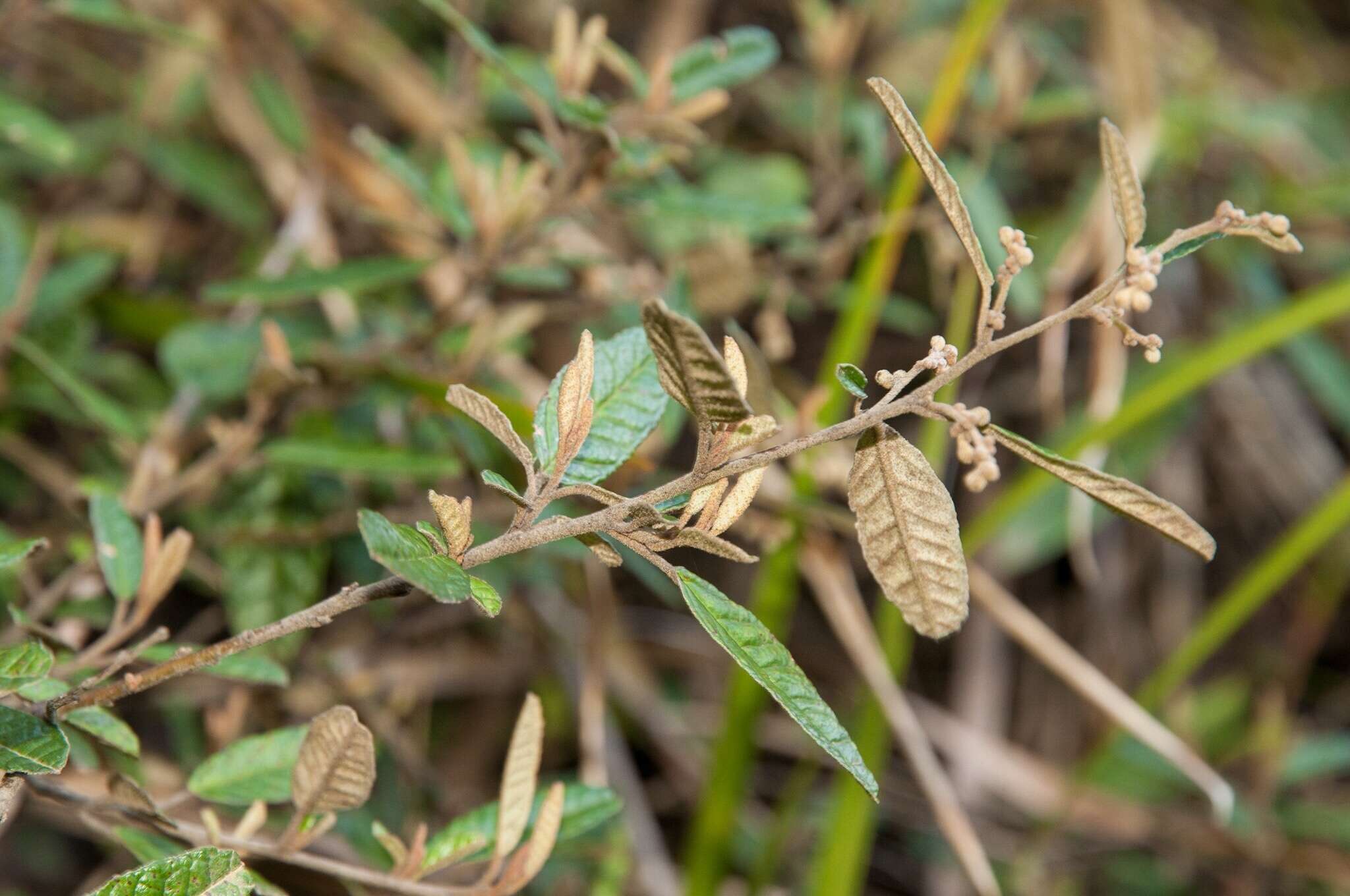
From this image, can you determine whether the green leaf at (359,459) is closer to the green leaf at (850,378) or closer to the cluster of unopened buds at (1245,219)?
the green leaf at (850,378)

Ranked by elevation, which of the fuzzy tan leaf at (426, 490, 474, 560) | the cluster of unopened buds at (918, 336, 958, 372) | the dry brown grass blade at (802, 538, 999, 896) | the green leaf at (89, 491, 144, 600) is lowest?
the dry brown grass blade at (802, 538, 999, 896)

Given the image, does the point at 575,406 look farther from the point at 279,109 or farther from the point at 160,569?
the point at 279,109

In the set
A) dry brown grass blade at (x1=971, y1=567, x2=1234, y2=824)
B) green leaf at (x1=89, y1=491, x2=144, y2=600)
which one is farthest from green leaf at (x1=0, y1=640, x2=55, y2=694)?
dry brown grass blade at (x1=971, y1=567, x2=1234, y2=824)

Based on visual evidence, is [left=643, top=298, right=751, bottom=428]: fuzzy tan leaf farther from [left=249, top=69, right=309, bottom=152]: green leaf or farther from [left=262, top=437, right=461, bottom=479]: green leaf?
[left=249, top=69, right=309, bottom=152]: green leaf

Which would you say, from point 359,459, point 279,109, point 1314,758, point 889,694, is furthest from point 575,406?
point 1314,758

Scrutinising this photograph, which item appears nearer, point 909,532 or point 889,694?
point 909,532

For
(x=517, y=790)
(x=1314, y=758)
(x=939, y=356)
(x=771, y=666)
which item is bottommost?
(x=1314, y=758)
